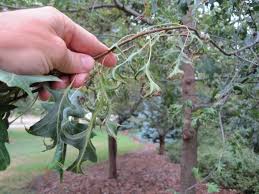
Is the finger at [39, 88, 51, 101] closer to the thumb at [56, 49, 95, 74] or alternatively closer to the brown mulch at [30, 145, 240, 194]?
the thumb at [56, 49, 95, 74]

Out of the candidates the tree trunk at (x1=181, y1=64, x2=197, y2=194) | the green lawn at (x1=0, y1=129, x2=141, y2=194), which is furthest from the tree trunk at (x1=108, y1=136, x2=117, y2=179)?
the tree trunk at (x1=181, y1=64, x2=197, y2=194)

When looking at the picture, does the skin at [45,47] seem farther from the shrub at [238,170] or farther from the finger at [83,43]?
the shrub at [238,170]

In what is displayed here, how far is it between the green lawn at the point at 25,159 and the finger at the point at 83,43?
5112mm

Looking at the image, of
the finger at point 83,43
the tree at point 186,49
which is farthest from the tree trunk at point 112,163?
the finger at point 83,43

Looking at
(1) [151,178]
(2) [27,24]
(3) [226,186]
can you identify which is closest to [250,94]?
(2) [27,24]

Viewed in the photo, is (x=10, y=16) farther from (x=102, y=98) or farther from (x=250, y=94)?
(x=250, y=94)

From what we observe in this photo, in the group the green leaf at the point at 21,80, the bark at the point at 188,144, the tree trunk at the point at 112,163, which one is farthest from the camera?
the tree trunk at the point at 112,163

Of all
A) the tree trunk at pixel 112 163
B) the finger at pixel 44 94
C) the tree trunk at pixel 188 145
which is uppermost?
the finger at pixel 44 94

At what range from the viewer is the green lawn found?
10.3m

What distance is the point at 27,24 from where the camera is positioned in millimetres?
1032

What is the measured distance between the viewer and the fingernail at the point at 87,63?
1183 mm

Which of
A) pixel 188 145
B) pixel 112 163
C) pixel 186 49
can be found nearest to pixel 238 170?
pixel 188 145

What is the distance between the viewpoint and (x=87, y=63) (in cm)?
119

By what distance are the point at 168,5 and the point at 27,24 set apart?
3.68 meters
